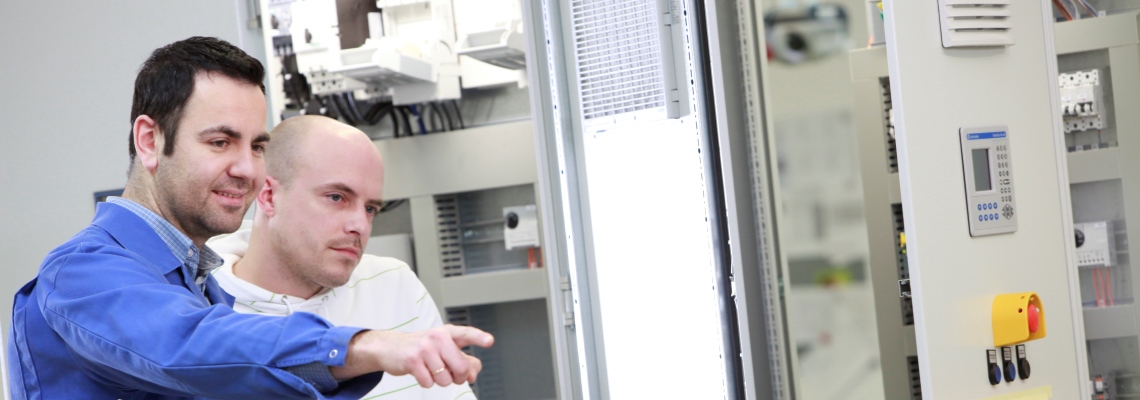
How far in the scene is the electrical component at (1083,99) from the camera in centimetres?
302

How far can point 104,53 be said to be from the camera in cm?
227

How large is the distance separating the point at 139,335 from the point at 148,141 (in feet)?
0.99

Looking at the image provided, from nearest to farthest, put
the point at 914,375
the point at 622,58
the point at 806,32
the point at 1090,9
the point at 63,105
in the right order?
the point at 622,58, the point at 63,105, the point at 806,32, the point at 1090,9, the point at 914,375

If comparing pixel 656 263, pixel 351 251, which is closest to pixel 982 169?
pixel 656 263

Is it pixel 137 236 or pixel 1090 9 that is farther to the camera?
pixel 1090 9

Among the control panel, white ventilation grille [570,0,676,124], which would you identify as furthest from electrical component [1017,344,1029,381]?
white ventilation grille [570,0,676,124]

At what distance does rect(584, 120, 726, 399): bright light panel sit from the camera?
1.99m

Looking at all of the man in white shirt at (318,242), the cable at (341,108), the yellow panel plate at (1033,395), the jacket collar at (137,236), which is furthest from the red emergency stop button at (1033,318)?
the cable at (341,108)

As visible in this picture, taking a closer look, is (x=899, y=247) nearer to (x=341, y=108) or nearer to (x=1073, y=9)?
(x=1073, y=9)

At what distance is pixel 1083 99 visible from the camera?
3.02 metres

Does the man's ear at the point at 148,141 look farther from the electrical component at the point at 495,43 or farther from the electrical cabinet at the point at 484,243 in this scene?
the electrical cabinet at the point at 484,243

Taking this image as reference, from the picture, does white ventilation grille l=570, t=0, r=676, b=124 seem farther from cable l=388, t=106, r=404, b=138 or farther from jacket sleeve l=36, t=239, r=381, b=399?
cable l=388, t=106, r=404, b=138

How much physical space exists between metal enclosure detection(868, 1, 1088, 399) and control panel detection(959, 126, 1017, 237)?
0.02 meters

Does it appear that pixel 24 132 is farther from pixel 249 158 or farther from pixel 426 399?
pixel 249 158
